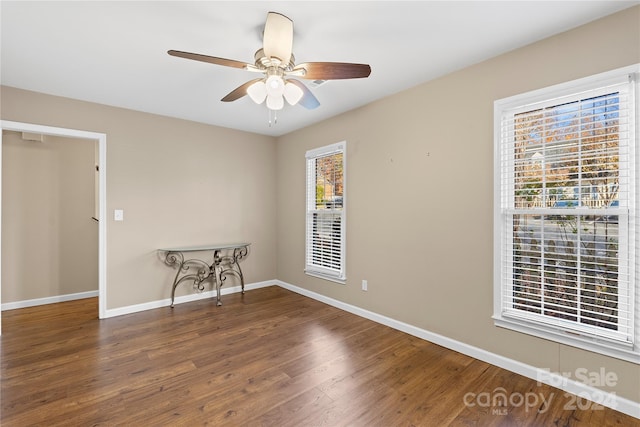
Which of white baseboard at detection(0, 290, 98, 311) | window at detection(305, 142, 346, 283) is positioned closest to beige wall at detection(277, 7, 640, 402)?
window at detection(305, 142, 346, 283)

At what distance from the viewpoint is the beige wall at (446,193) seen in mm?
2045

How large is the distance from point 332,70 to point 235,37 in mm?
819

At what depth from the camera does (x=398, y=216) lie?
3170mm

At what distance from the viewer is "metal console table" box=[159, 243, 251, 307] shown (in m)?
3.94

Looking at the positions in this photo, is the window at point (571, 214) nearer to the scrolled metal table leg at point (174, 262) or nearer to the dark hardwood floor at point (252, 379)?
the dark hardwood floor at point (252, 379)

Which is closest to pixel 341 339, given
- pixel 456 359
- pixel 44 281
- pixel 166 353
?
pixel 456 359

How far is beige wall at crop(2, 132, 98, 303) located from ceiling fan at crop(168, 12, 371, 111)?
3.62 m

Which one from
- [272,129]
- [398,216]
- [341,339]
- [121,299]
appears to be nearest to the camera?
[341,339]

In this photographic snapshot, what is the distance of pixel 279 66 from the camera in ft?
6.38

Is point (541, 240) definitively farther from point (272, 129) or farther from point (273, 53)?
point (272, 129)

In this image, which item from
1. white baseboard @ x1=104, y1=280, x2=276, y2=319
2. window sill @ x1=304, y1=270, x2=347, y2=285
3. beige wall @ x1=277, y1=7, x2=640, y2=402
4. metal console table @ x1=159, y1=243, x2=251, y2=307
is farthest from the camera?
metal console table @ x1=159, y1=243, x2=251, y2=307

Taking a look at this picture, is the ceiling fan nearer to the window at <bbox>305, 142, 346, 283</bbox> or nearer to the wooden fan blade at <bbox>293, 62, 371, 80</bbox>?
the wooden fan blade at <bbox>293, 62, 371, 80</bbox>

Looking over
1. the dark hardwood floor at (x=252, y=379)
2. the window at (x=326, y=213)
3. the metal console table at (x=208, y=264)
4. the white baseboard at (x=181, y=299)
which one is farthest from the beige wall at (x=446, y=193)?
the metal console table at (x=208, y=264)

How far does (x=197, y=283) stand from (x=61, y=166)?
2.49 metres
